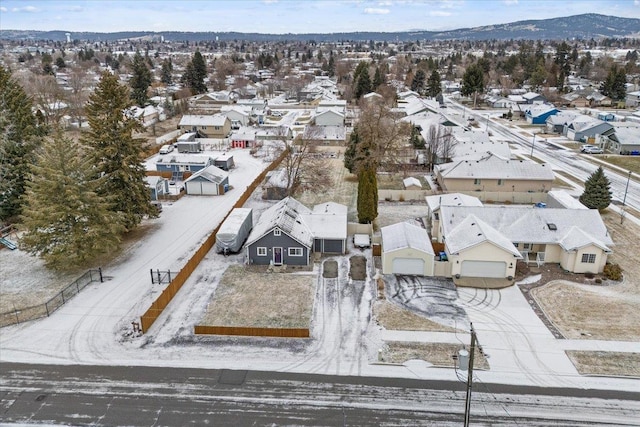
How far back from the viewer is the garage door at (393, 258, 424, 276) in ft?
99.3

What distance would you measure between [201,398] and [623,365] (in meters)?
18.9

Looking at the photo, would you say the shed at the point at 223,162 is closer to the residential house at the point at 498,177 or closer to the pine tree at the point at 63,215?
the pine tree at the point at 63,215

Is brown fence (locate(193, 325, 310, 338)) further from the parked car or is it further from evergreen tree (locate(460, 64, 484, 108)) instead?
evergreen tree (locate(460, 64, 484, 108))

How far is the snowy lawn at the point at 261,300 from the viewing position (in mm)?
25422

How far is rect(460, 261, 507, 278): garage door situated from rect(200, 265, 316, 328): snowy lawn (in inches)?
381

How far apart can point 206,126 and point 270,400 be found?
6065cm

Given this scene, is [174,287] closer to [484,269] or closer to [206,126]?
[484,269]

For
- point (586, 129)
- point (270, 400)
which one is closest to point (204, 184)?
point (270, 400)

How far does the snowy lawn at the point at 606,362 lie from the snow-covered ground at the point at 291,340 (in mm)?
450

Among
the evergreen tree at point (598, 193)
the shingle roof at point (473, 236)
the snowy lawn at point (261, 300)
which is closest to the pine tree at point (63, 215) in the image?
the snowy lawn at point (261, 300)

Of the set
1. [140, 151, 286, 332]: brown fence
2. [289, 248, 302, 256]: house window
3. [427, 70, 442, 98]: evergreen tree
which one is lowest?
[140, 151, 286, 332]: brown fence

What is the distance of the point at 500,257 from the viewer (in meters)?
29.6

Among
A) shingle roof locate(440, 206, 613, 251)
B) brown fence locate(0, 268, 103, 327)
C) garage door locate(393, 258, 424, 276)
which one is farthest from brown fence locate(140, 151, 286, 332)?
shingle roof locate(440, 206, 613, 251)

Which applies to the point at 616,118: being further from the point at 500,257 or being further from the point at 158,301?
the point at 158,301
